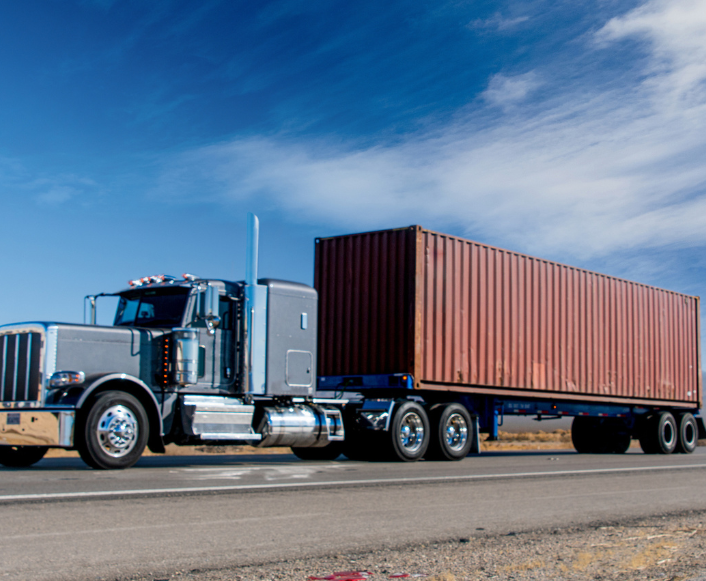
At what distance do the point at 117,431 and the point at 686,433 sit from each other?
1647cm

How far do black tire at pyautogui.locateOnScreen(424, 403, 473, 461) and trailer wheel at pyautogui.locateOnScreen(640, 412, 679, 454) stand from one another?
24.1 feet

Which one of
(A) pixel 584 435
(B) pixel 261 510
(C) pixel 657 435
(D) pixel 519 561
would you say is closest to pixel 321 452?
(B) pixel 261 510

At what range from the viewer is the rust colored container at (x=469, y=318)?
14.3 m

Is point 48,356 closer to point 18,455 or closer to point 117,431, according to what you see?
point 117,431

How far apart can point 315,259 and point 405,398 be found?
348 cm

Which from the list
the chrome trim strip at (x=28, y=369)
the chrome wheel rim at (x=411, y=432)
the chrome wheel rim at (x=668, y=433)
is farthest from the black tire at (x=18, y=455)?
the chrome wheel rim at (x=668, y=433)

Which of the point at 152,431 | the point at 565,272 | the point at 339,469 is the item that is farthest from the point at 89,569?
the point at 565,272

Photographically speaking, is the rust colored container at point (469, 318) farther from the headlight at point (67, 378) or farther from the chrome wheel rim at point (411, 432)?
the headlight at point (67, 378)

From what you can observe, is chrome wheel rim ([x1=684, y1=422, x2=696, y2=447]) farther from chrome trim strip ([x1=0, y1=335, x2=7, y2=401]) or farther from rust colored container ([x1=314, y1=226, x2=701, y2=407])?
chrome trim strip ([x1=0, y1=335, x2=7, y2=401])

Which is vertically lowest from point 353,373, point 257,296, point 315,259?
point 353,373

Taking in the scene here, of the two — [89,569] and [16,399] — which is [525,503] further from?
[16,399]

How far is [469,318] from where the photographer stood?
15.0 m

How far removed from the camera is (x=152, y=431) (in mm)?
10773

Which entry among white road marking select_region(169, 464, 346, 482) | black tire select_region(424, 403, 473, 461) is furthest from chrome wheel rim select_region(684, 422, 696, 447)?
white road marking select_region(169, 464, 346, 482)
